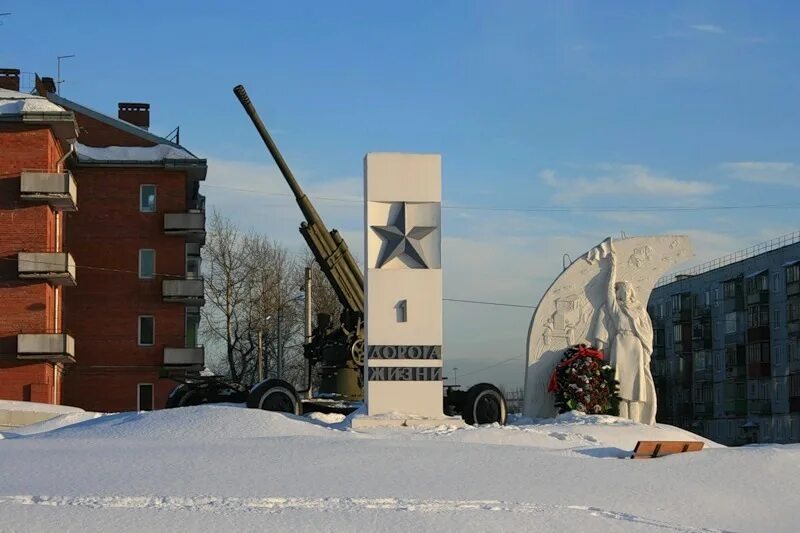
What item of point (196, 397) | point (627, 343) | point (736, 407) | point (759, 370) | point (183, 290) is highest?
point (183, 290)

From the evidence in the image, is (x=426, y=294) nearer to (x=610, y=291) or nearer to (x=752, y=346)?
(x=610, y=291)

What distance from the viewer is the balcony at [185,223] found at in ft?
171

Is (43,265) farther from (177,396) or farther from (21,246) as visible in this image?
(177,396)

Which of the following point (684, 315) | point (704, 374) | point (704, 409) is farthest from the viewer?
point (684, 315)

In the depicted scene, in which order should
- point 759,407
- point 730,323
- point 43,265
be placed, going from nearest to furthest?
point 43,265, point 759,407, point 730,323

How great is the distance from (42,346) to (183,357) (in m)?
7.56

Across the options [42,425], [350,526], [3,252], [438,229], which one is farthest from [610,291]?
[3,252]

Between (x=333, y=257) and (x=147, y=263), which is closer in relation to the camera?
(x=333, y=257)

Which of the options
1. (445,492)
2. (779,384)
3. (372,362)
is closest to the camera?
(445,492)

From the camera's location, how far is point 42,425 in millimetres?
22609

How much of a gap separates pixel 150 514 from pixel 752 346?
6443cm

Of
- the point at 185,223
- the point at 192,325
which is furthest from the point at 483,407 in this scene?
the point at 192,325

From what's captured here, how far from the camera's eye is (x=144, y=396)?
2026 inches

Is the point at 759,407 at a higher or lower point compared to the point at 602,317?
lower
